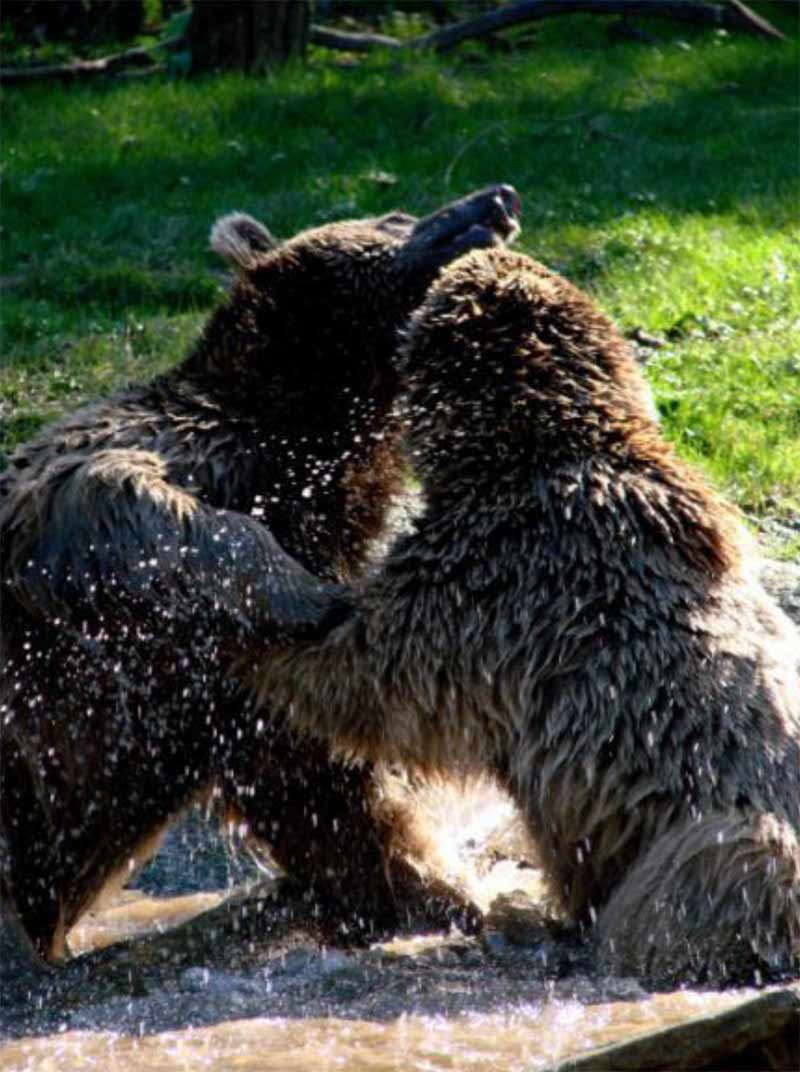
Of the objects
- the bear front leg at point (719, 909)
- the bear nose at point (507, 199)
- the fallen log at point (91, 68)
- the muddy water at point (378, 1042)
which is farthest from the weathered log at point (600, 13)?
the muddy water at point (378, 1042)

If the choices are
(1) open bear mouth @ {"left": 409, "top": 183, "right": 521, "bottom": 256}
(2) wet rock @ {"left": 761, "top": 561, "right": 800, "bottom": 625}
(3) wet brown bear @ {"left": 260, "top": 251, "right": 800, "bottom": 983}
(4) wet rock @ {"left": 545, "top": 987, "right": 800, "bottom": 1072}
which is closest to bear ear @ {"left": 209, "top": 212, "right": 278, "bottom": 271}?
(1) open bear mouth @ {"left": 409, "top": 183, "right": 521, "bottom": 256}

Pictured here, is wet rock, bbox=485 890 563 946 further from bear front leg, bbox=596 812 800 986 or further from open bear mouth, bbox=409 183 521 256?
open bear mouth, bbox=409 183 521 256

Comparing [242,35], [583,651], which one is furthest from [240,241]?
[242,35]

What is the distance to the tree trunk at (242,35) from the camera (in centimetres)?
1372

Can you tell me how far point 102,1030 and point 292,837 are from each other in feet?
4.35

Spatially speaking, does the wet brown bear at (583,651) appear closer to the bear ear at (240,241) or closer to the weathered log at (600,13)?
the bear ear at (240,241)

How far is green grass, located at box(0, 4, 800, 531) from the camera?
9.00 m

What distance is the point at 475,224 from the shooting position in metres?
6.01

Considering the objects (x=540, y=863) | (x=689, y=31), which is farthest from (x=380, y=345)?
(x=689, y=31)

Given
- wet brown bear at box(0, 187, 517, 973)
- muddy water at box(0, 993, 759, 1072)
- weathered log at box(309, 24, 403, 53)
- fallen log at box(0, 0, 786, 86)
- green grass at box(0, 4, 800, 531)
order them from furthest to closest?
weathered log at box(309, 24, 403, 53) → fallen log at box(0, 0, 786, 86) → green grass at box(0, 4, 800, 531) → wet brown bear at box(0, 187, 517, 973) → muddy water at box(0, 993, 759, 1072)

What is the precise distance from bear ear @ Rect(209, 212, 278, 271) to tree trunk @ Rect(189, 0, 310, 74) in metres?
7.56

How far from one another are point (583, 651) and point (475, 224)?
5.15 feet

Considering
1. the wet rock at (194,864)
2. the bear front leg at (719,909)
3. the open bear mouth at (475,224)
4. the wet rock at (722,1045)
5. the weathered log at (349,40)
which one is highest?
the open bear mouth at (475,224)

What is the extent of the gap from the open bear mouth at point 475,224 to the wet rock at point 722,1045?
2.99 m
